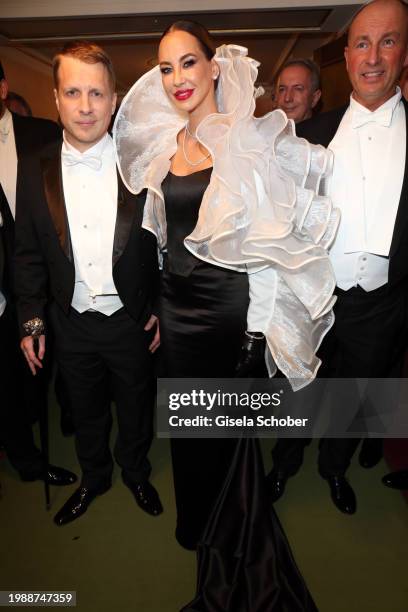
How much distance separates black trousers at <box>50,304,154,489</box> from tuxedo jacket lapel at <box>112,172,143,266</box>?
12.3 inches

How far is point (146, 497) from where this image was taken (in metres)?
1.97

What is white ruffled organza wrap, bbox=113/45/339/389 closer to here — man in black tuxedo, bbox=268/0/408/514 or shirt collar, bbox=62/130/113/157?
shirt collar, bbox=62/130/113/157

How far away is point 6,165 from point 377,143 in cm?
161

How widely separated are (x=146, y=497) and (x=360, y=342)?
118 cm

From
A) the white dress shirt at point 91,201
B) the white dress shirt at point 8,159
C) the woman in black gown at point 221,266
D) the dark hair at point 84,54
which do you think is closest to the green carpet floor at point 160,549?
the woman in black gown at point 221,266

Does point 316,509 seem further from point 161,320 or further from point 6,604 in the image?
point 6,604

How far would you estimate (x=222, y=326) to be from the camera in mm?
1472

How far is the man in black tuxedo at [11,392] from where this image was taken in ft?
5.81

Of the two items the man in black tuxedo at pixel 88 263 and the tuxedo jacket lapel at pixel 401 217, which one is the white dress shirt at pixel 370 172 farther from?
the man in black tuxedo at pixel 88 263

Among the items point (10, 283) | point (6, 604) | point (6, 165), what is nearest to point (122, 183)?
point (10, 283)

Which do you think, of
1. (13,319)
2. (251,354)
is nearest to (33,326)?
(13,319)

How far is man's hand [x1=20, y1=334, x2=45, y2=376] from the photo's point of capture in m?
1.63

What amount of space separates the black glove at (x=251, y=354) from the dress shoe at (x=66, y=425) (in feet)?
4.57

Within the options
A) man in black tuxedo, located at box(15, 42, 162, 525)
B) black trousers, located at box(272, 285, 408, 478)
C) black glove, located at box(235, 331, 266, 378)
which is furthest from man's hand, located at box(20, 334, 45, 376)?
black trousers, located at box(272, 285, 408, 478)
